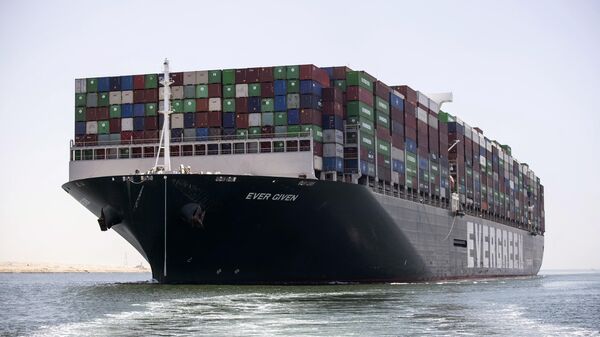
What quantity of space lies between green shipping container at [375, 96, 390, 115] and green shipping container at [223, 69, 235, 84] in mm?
11230

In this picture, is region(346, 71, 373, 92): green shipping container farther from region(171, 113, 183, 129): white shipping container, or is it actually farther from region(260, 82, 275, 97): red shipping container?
region(171, 113, 183, 129): white shipping container

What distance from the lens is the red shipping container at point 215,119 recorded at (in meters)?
55.3

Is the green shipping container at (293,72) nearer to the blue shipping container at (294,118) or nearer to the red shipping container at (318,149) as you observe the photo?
the blue shipping container at (294,118)

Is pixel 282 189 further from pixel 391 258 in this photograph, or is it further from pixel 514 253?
pixel 514 253

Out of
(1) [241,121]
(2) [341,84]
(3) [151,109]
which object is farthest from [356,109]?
(3) [151,109]

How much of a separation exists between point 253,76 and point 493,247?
4455 cm

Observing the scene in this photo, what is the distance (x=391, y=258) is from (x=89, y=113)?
21404mm

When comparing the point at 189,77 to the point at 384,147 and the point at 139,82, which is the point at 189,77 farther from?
the point at 384,147

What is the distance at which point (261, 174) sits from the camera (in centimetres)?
5322

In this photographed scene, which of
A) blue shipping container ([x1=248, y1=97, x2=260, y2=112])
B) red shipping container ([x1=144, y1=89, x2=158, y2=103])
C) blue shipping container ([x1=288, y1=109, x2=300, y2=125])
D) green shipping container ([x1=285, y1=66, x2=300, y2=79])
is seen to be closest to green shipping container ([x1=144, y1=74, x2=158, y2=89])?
red shipping container ([x1=144, y1=89, x2=158, y2=103])

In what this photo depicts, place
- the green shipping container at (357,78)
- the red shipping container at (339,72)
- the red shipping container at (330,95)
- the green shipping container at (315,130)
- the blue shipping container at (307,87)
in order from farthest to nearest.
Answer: the red shipping container at (339,72), the green shipping container at (357,78), the red shipping container at (330,95), the blue shipping container at (307,87), the green shipping container at (315,130)

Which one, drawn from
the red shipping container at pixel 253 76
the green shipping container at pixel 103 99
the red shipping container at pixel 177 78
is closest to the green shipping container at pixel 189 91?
the red shipping container at pixel 177 78

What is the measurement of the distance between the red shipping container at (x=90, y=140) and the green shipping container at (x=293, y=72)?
1290 centimetres

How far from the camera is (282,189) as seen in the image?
49.2 m
